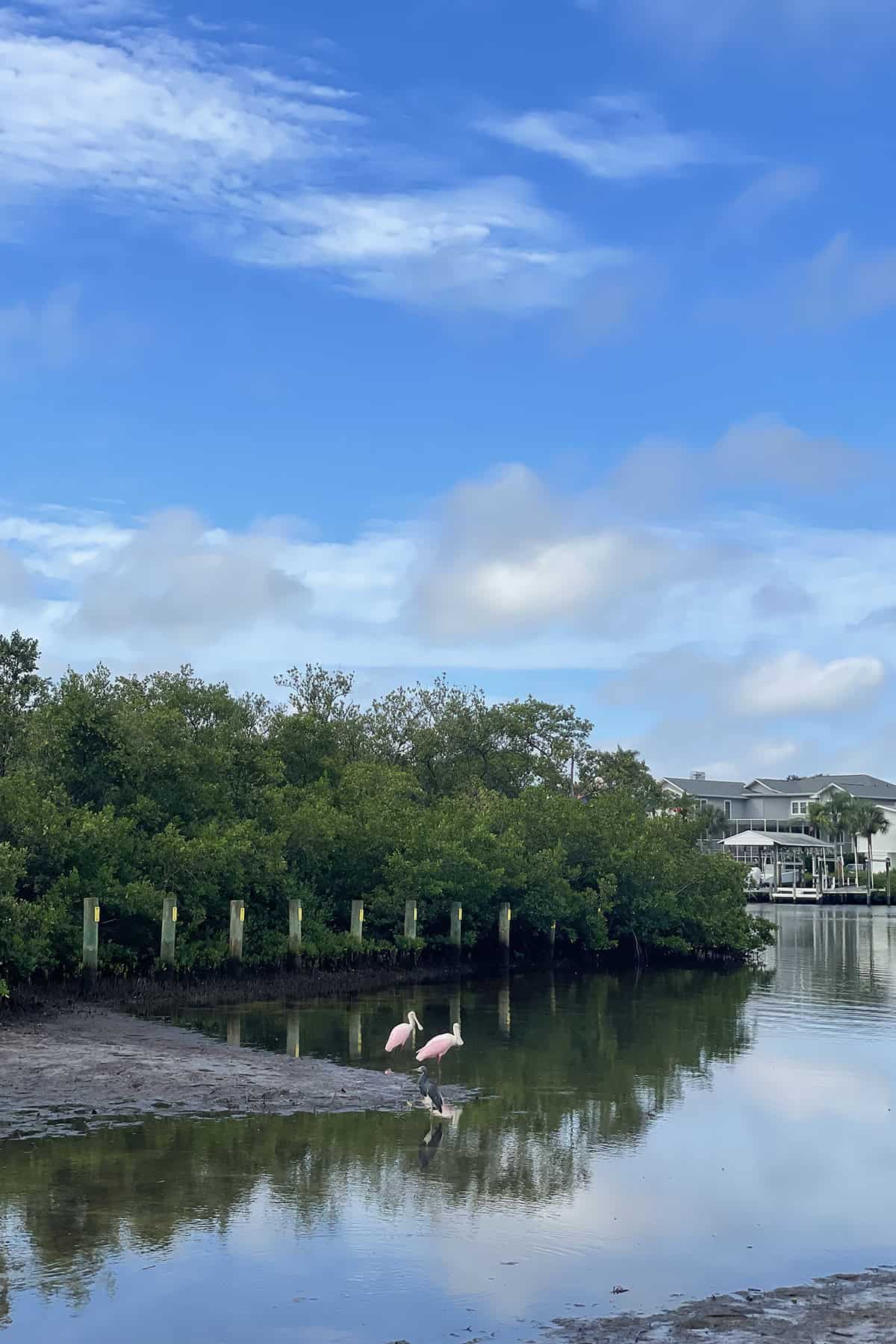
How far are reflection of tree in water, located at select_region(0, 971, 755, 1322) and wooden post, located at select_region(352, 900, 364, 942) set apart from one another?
43.5 ft

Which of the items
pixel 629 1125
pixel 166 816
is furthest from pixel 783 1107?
pixel 166 816

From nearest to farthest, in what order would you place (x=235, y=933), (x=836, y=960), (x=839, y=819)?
(x=235, y=933) < (x=836, y=960) < (x=839, y=819)

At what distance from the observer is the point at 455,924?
138 feet

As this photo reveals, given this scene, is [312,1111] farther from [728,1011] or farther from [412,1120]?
[728,1011]

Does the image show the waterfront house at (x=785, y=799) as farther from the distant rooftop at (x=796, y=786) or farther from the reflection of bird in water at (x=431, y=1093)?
the reflection of bird in water at (x=431, y=1093)

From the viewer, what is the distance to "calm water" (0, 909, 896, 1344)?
11453mm

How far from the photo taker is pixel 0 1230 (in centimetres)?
1301

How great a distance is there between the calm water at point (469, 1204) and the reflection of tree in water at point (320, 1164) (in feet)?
0.14

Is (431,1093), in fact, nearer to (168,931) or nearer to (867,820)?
(168,931)

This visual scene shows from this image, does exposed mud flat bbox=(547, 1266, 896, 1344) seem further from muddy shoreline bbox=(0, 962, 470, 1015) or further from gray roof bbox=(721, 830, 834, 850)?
gray roof bbox=(721, 830, 834, 850)

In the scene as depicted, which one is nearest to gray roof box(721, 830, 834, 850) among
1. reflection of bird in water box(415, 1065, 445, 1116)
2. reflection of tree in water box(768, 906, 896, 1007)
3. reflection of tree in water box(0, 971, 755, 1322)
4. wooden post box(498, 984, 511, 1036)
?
reflection of tree in water box(768, 906, 896, 1007)

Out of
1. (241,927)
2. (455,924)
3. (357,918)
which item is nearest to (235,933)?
(241,927)

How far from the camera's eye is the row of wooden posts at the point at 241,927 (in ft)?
96.3

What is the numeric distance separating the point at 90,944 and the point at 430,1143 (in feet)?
46.2
